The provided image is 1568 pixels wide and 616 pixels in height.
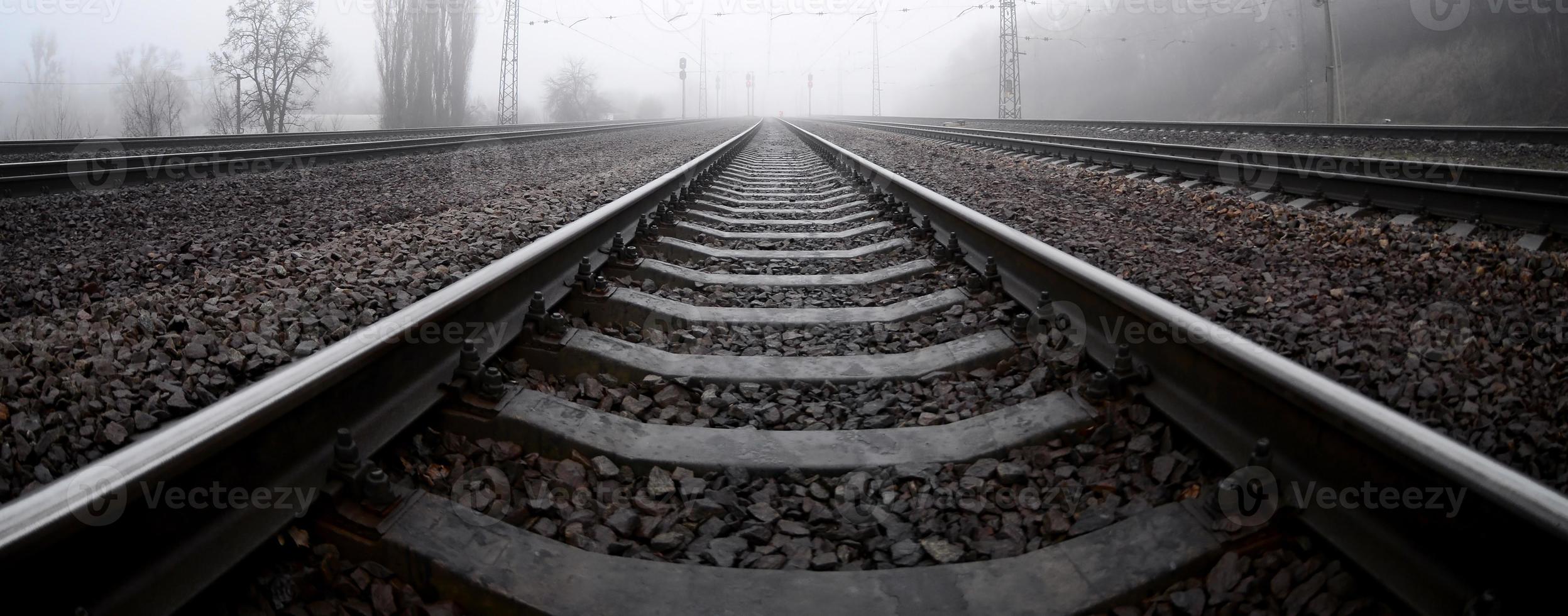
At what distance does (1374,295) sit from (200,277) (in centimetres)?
522

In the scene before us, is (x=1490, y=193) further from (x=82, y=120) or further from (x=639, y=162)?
(x=82, y=120)

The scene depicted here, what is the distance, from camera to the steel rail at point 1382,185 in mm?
4520

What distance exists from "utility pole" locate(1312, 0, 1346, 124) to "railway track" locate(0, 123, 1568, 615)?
18.9 m

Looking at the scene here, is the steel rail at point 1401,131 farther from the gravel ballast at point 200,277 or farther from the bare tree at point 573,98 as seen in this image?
the bare tree at point 573,98

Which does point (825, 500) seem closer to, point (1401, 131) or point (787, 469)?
point (787, 469)

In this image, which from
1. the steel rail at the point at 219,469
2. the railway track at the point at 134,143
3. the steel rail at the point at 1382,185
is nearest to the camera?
the steel rail at the point at 219,469

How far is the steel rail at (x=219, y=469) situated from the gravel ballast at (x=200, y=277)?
0.48m

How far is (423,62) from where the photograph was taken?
39.7 meters

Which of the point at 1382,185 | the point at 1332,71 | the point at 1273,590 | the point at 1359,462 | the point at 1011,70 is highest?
the point at 1011,70

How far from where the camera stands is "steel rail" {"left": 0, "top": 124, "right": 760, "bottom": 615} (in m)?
1.15

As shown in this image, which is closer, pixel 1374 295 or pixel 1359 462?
pixel 1359 462

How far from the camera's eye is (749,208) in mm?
6203

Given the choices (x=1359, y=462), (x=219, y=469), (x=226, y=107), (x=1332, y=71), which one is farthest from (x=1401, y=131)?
(x=226, y=107)

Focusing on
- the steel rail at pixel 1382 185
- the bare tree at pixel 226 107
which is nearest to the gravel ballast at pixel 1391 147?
the steel rail at pixel 1382 185
